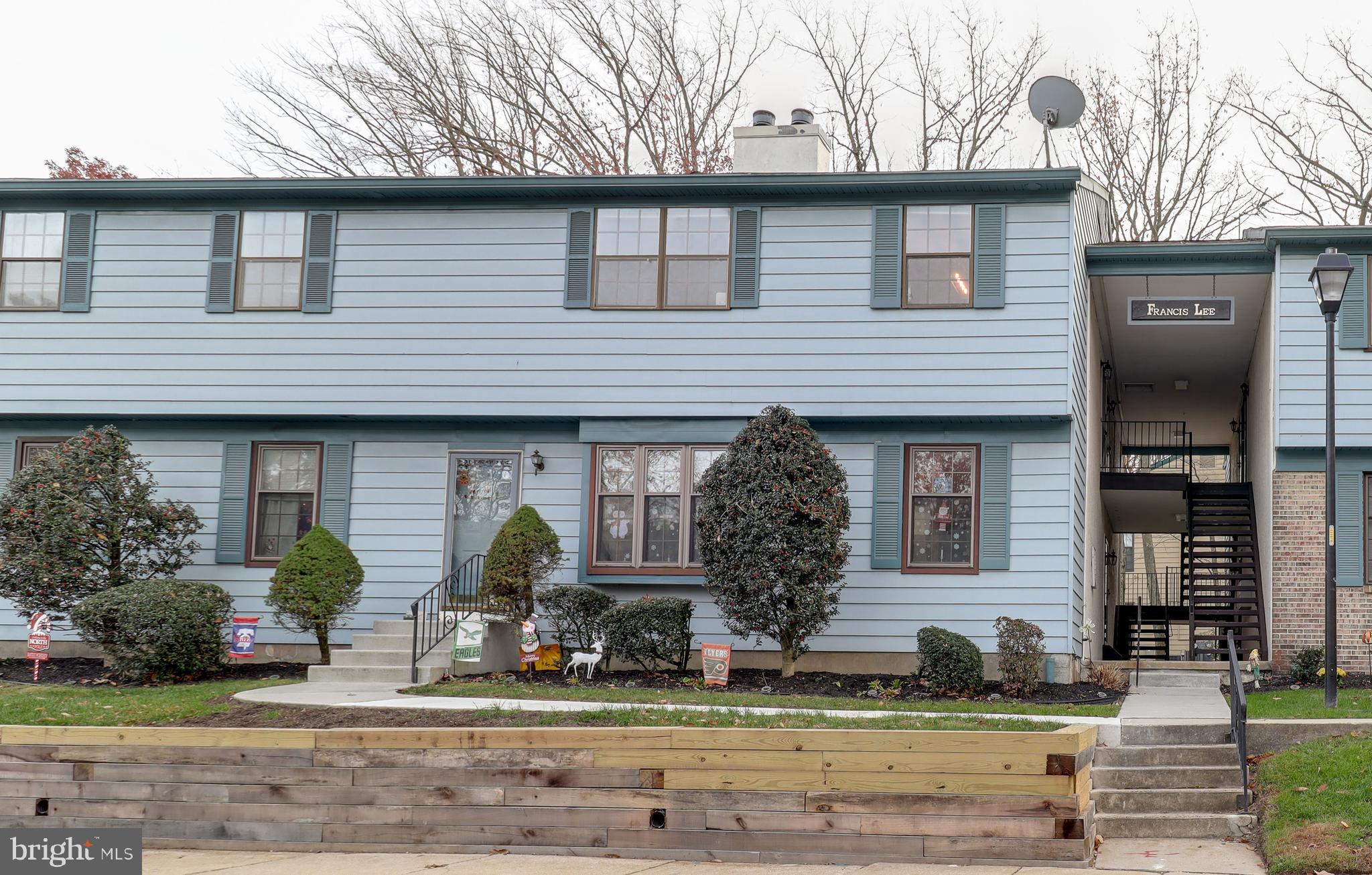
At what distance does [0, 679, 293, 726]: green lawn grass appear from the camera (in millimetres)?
10930

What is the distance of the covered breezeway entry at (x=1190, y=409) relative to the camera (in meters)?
17.0

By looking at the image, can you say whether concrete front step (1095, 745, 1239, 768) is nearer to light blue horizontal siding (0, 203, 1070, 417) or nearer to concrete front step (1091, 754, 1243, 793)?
concrete front step (1091, 754, 1243, 793)

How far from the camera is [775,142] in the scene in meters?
17.2

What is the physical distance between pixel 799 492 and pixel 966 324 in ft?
10.3

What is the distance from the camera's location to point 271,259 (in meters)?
16.9

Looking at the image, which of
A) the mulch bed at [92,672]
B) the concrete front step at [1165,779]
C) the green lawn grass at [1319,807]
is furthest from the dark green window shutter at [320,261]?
the green lawn grass at [1319,807]

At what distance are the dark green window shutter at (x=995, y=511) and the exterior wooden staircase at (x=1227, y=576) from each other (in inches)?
136

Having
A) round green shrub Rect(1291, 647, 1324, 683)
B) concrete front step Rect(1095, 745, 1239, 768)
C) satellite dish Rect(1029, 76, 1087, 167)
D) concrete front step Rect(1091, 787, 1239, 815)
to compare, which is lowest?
concrete front step Rect(1091, 787, 1239, 815)

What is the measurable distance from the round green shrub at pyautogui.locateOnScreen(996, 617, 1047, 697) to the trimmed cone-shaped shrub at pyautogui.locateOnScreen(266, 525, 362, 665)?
23.8 feet

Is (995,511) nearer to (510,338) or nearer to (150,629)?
(510,338)

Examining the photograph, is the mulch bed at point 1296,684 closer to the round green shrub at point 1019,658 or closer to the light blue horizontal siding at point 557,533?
the light blue horizontal siding at point 557,533

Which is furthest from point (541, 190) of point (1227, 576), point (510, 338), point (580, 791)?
point (1227, 576)

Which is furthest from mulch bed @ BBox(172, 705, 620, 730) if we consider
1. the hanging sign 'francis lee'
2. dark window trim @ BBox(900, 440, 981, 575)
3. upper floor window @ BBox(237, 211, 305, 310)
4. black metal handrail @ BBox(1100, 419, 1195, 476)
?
black metal handrail @ BBox(1100, 419, 1195, 476)

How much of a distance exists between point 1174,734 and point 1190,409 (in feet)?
54.3
